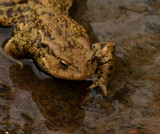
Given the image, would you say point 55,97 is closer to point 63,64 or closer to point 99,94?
point 63,64

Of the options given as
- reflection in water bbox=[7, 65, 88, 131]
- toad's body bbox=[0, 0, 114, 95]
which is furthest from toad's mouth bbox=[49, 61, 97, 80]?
reflection in water bbox=[7, 65, 88, 131]

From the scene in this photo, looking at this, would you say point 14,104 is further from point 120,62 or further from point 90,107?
point 120,62

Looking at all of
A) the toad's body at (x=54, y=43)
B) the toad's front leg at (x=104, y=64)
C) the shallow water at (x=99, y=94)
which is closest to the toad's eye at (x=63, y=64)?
the toad's body at (x=54, y=43)

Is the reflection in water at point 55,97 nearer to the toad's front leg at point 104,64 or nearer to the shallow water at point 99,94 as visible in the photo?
the shallow water at point 99,94

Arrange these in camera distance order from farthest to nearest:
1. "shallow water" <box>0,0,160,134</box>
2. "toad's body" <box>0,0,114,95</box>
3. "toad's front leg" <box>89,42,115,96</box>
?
"toad's front leg" <box>89,42,115,96</box> < "toad's body" <box>0,0,114,95</box> < "shallow water" <box>0,0,160,134</box>

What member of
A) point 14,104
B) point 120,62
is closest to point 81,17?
point 120,62

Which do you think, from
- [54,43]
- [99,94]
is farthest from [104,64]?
[54,43]

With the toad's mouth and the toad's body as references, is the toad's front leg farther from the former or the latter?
the toad's mouth
